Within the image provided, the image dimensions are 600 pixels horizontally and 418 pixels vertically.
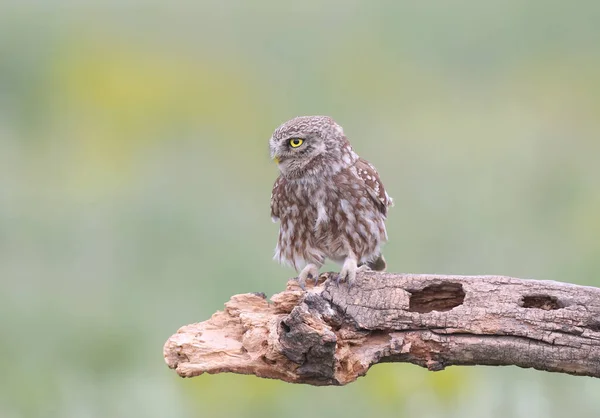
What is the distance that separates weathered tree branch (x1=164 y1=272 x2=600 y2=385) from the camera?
3.99m

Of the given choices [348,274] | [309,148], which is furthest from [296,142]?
[348,274]

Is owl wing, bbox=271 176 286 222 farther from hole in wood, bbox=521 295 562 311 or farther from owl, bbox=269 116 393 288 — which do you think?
hole in wood, bbox=521 295 562 311

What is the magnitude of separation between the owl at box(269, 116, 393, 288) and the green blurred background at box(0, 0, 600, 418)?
1.05 m

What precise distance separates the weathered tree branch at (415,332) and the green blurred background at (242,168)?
5.23ft

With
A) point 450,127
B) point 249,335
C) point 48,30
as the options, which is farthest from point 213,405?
point 48,30

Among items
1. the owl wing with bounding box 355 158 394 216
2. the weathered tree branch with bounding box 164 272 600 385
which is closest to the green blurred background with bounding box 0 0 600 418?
the owl wing with bounding box 355 158 394 216

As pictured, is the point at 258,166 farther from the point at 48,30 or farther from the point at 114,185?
the point at 48,30

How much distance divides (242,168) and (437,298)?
5.43m

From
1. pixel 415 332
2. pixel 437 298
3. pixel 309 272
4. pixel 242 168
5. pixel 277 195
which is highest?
pixel 242 168

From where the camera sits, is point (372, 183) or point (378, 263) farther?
point (378, 263)

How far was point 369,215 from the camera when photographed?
5.33 metres

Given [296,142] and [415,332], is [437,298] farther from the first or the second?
[296,142]

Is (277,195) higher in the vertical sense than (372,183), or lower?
lower

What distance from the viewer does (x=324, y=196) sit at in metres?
5.27
